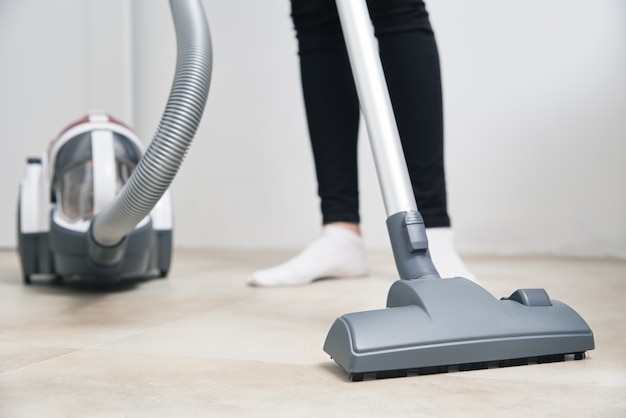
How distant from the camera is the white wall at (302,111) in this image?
1.93m

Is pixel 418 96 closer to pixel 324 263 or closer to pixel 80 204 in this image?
pixel 324 263

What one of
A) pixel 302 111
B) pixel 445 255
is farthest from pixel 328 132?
pixel 302 111

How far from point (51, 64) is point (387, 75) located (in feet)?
4.78

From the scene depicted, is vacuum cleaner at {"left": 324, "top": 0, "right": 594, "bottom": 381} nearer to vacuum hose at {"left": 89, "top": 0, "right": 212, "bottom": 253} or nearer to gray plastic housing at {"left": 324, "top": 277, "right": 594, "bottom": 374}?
gray plastic housing at {"left": 324, "top": 277, "right": 594, "bottom": 374}

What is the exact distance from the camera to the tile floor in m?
0.56

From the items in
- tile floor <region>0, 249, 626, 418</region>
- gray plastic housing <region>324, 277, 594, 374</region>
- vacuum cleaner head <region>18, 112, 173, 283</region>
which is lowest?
tile floor <region>0, 249, 626, 418</region>

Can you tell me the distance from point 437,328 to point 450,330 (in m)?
0.01

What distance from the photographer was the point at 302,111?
2227 mm

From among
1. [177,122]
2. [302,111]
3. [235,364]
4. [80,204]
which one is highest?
[302,111]

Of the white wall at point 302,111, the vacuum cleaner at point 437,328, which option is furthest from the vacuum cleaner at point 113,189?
the white wall at point 302,111

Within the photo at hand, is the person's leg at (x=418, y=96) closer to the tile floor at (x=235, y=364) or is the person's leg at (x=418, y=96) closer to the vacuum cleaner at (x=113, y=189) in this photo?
the tile floor at (x=235, y=364)

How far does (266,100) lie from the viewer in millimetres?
2273

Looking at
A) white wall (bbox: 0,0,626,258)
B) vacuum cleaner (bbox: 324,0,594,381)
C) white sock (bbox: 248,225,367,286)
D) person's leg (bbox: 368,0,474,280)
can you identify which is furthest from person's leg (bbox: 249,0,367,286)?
white wall (bbox: 0,0,626,258)

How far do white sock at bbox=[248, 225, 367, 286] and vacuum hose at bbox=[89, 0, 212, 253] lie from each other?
337mm
